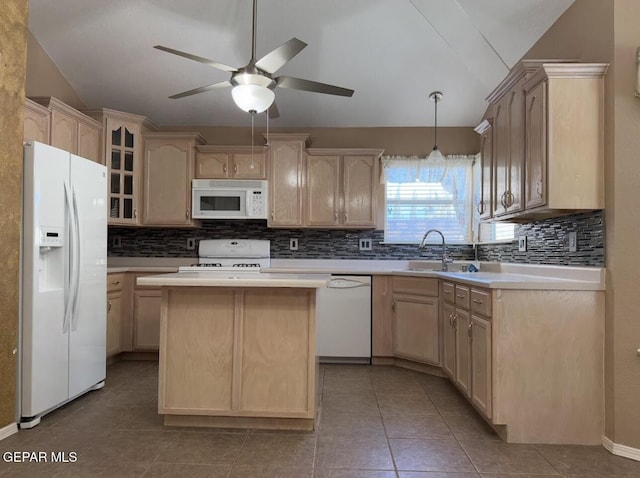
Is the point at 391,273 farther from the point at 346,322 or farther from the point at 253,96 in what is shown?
the point at 253,96

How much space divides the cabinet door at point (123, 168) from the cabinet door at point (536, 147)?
3403 millimetres

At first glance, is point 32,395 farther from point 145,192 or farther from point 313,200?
point 313,200

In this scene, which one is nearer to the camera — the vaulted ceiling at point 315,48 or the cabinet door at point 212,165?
the vaulted ceiling at point 315,48

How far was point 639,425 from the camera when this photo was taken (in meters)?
2.08

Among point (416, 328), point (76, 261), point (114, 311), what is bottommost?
point (416, 328)

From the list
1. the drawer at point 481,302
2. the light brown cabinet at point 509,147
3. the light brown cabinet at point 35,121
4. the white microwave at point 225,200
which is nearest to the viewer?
the drawer at point 481,302

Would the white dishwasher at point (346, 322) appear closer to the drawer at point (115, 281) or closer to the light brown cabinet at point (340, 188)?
the light brown cabinet at point (340, 188)

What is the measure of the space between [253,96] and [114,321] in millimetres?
2537

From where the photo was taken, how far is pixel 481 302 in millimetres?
2438

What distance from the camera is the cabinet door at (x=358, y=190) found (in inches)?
163

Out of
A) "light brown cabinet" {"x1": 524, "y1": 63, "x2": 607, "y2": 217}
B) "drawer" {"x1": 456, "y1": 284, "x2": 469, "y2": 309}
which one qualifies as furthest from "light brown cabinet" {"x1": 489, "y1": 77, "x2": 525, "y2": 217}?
"drawer" {"x1": 456, "y1": 284, "x2": 469, "y2": 309}

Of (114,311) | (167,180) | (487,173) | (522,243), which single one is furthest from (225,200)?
(522,243)

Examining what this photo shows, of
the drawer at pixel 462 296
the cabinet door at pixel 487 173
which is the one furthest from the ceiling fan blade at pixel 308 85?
the drawer at pixel 462 296

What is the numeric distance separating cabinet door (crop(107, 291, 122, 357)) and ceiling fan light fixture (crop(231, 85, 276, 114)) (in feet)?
7.54
